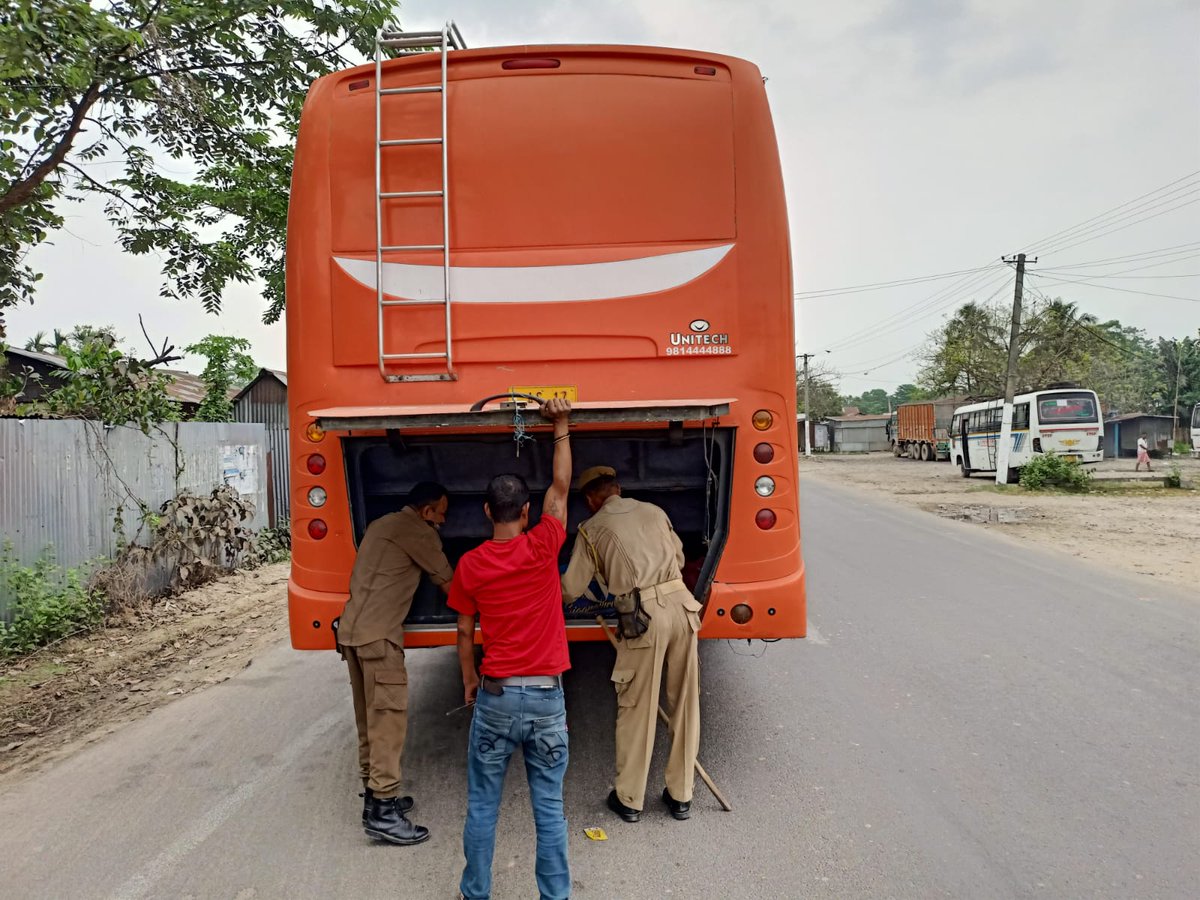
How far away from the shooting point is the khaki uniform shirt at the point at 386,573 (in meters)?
3.61

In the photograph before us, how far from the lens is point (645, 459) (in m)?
4.25

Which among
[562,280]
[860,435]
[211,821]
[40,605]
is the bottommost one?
[211,821]

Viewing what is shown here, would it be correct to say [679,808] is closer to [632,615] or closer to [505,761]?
→ [632,615]

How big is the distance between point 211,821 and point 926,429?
141ft

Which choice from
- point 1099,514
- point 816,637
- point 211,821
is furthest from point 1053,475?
point 211,821

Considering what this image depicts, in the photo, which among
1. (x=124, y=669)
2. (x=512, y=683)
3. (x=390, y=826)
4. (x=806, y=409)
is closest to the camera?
(x=512, y=683)

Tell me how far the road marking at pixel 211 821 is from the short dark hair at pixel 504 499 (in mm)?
1988

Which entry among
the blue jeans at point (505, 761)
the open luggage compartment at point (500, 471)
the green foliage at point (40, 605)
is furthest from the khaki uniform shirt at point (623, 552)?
the green foliage at point (40, 605)

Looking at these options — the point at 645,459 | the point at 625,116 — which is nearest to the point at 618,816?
the point at 645,459

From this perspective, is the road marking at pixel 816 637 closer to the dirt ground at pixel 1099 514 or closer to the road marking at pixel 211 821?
the road marking at pixel 211 821

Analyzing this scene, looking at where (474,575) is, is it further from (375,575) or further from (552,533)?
(375,575)

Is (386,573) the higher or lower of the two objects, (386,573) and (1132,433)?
the lower

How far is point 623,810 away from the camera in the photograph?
3.63 metres

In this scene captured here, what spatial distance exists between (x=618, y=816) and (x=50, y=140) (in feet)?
23.5
